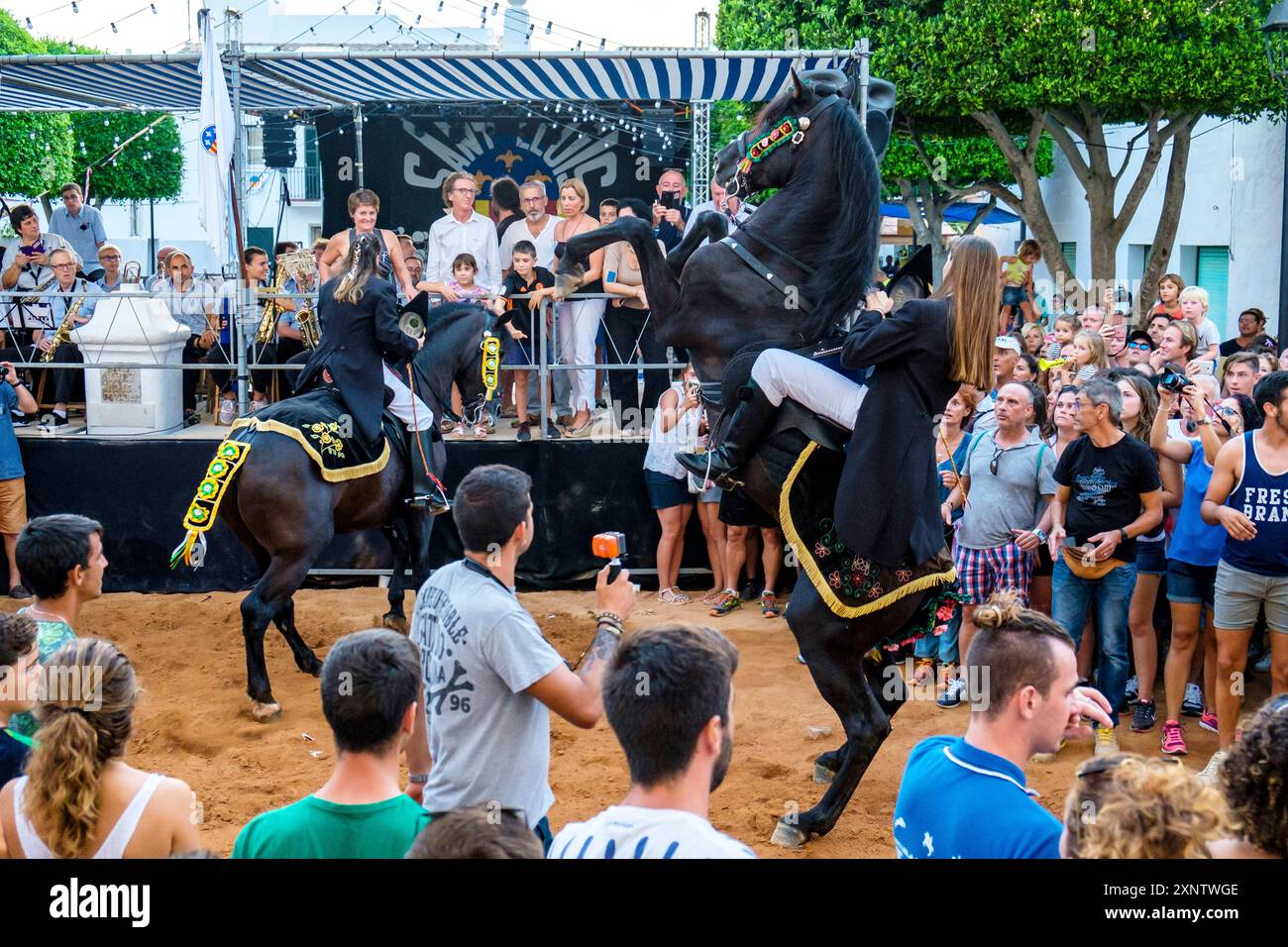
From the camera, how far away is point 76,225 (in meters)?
13.4

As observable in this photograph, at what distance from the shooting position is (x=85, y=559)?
14.4ft

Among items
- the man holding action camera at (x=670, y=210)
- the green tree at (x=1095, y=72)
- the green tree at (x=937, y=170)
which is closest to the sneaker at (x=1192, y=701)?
the man holding action camera at (x=670, y=210)

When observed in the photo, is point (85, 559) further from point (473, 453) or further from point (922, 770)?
point (473, 453)

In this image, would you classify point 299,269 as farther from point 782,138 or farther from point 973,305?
point 973,305

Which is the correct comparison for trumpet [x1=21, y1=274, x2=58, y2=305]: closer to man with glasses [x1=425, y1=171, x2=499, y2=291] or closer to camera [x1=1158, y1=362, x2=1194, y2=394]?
man with glasses [x1=425, y1=171, x2=499, y2=291]

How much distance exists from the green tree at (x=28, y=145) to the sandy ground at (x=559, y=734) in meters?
22.6

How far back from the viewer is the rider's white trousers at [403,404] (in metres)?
8.23

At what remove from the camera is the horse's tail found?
716 cm

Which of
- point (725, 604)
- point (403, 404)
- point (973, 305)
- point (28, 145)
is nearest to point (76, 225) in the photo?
point (403, 404)

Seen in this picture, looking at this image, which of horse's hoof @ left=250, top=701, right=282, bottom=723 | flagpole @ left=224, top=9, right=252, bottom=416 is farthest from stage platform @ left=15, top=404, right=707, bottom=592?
horse's hoof @ left=250, top=701, right=282, bottom=723

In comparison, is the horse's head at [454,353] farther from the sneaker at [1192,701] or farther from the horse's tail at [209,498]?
the sneaker at [1192,701]

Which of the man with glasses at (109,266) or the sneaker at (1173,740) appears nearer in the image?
the sneaker at (1173,740)

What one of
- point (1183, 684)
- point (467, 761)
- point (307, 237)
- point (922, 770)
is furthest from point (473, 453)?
point (307, 237)

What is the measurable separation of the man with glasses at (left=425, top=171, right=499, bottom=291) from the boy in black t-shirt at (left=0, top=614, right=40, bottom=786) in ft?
25.2
